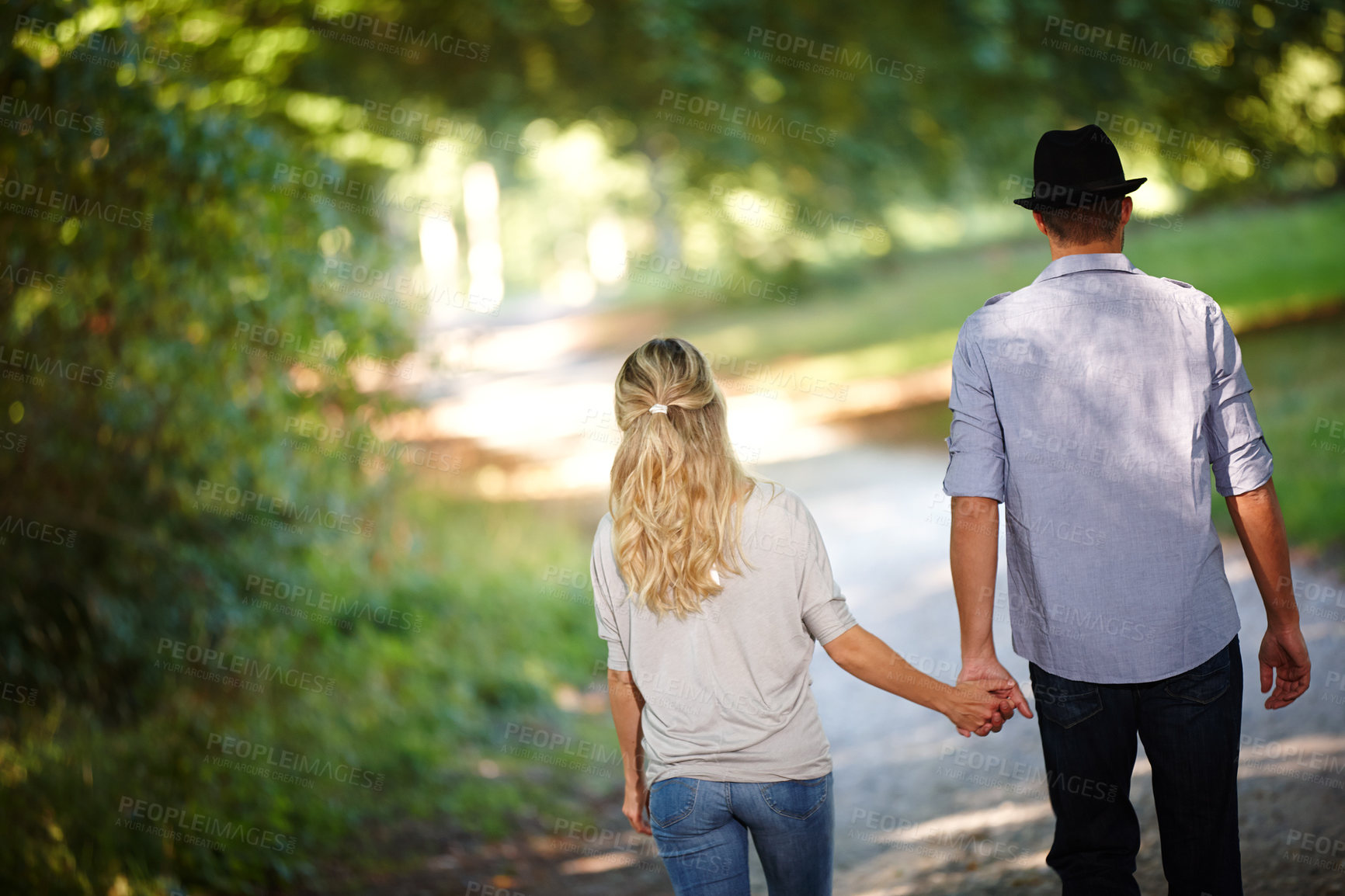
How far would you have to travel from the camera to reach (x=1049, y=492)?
Result: 2598mm

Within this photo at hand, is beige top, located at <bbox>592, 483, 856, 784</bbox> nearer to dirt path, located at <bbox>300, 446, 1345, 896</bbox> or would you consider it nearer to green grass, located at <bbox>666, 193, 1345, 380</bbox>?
dirt path, located at <bbox>300, 446, 1345, 896</bbox>

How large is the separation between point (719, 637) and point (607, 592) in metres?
0.34

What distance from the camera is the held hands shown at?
9.29 feet

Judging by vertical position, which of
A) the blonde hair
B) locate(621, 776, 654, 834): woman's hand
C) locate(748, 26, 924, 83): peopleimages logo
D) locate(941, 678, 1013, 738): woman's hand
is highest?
locate(748, 26, 924, 83): peopleimages logo

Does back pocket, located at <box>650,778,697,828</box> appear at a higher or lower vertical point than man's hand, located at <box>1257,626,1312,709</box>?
lower

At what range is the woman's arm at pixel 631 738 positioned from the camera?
2.78 m

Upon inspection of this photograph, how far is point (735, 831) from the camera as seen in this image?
253 centimetres

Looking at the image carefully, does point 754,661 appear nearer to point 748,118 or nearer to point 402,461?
point 402,461

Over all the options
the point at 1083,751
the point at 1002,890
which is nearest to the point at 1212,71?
the point at 1002,890

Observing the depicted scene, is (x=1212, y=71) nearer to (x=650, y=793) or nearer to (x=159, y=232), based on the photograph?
(x=159, y=232)

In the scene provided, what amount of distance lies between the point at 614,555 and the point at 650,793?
2.00 ft

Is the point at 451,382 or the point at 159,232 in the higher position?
the point at 159,232

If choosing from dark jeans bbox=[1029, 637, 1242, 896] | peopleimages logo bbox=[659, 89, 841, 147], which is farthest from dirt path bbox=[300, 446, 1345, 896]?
peopleimages logo bbox=[659, 89, 841, 147]

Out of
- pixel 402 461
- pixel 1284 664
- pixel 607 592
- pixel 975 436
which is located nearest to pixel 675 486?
pixel 607 592
